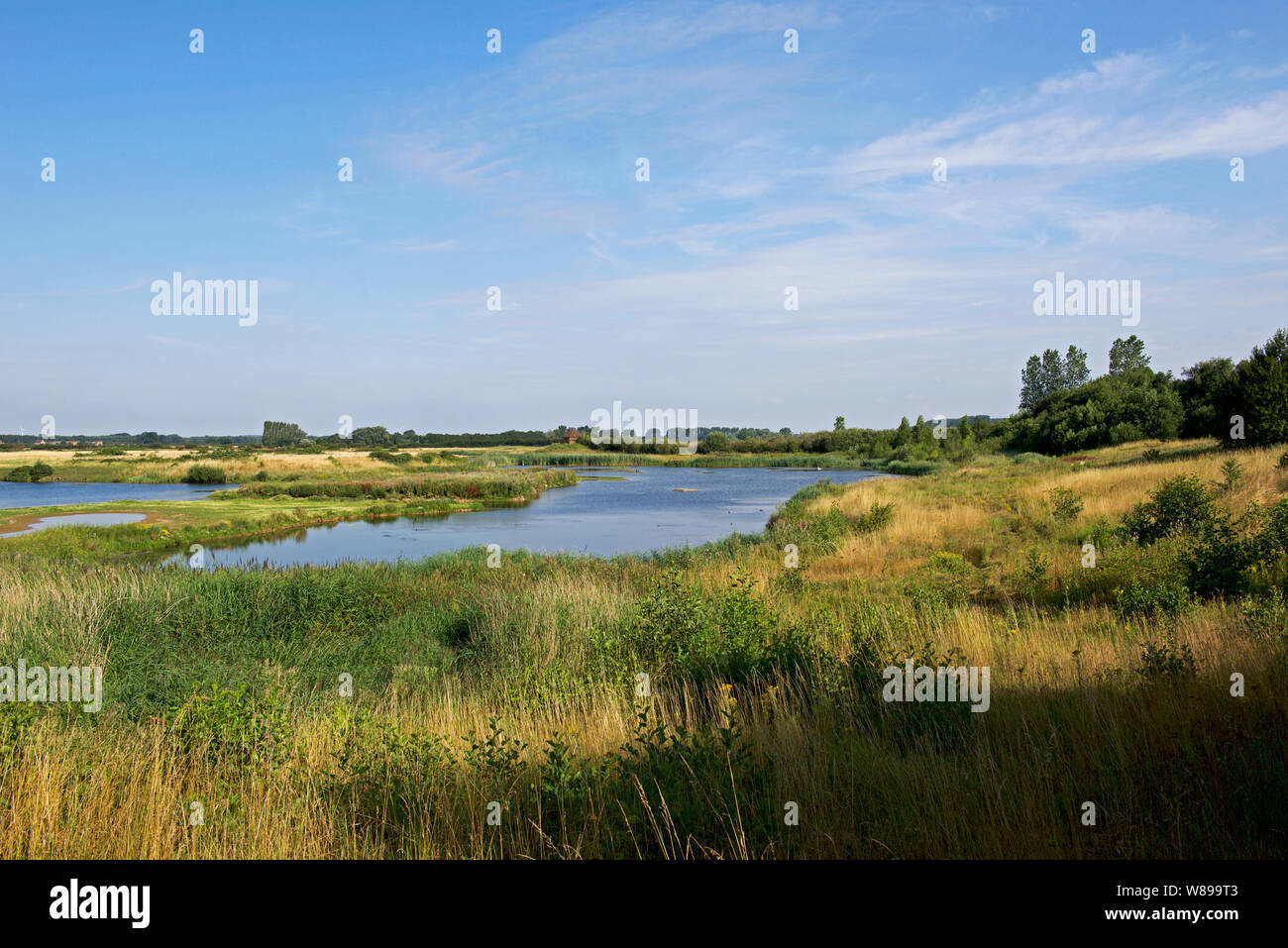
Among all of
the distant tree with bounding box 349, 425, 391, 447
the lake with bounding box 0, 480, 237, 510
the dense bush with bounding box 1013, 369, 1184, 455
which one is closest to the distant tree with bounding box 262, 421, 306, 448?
the distant tree with bounding box 349, 425, 391, 447

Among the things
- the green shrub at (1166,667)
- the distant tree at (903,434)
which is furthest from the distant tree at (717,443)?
the green shrub at (1166,667)

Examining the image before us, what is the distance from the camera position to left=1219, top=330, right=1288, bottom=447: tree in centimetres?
2228

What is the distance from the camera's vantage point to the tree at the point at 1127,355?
87.1 m

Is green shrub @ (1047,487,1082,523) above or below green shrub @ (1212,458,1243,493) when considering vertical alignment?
below

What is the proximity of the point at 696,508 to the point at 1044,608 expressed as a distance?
3666cm

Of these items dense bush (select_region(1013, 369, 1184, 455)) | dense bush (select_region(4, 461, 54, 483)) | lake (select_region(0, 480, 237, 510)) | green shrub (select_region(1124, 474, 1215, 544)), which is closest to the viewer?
green shrub (select_region(1124, 474, 1215, 544))

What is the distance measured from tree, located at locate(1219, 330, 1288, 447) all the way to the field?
15.8 metres

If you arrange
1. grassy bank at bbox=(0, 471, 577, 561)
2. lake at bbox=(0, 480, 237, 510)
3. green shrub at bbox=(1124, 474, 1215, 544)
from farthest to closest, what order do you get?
lake at bbox=(0, 480, 237, 510) → grassy bank at bbox=(0, 471, 577, 561) → green shrub at bbox=(1124, 474, 1215, 544)

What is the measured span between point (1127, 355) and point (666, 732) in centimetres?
10360

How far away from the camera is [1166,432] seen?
1869 inches

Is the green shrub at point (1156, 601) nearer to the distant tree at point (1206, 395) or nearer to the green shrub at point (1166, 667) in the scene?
the green shrub at point (1166, 667)

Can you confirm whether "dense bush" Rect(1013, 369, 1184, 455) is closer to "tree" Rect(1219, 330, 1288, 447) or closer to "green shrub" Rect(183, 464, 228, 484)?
"tree" Rect(1219, 330, 1288, 447)
